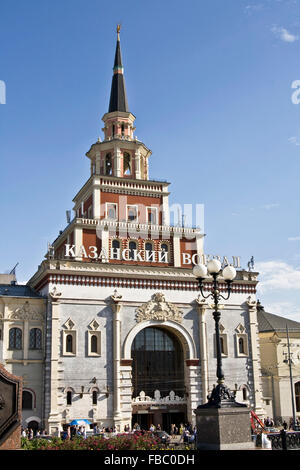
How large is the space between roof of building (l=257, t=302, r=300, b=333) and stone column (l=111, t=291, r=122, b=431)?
17.2m

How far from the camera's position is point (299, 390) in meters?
48.2

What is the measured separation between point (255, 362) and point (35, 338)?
693 inches

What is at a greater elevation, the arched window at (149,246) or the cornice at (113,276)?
the arched window at (149,246)

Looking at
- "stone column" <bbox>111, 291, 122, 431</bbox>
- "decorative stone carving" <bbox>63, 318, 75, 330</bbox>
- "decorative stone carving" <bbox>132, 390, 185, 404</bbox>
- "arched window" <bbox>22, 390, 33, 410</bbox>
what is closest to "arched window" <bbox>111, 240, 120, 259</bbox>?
"stone column" <bbox>111, 291, 122, 431</bbox>

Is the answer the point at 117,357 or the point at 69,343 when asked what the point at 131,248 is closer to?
the point at 117,357

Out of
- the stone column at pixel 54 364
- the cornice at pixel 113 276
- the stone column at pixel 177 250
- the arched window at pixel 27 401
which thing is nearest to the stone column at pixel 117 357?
the cornice at pixel 113 276

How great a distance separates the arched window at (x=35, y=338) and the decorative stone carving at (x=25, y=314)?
3.04 ft

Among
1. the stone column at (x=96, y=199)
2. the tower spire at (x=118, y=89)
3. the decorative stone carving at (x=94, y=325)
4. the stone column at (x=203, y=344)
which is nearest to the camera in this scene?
the decorative stone carving at (x=94, y=325)

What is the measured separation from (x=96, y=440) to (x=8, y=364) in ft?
66.7

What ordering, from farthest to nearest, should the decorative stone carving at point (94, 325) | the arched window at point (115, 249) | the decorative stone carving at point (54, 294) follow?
the arched window at point (115, 249), the decorative stone carving at point (94, 325), the decorative stone carving at point (54, 294)

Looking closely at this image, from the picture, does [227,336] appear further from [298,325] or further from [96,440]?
[96,440]

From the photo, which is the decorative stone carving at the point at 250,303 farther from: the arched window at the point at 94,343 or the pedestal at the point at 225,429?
the pedestal at the point at 225,429

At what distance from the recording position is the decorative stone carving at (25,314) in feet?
126

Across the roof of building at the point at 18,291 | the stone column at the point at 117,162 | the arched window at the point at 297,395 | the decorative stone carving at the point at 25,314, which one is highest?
the stone column at the point at 117,162
